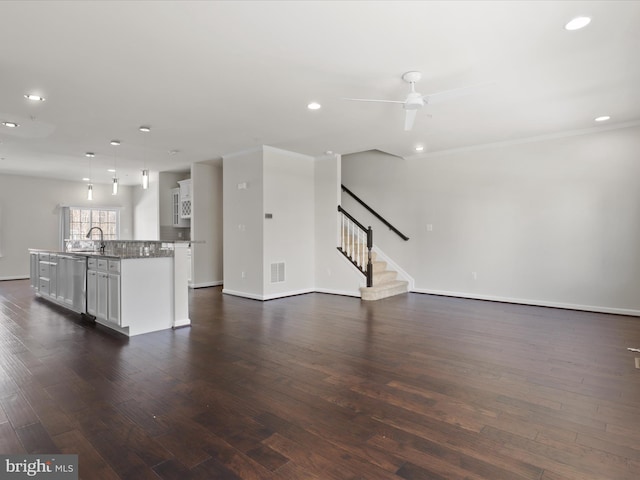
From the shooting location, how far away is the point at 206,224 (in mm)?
8203

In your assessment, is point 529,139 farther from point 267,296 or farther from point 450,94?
point 267,296

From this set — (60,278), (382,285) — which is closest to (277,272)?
(382,285)

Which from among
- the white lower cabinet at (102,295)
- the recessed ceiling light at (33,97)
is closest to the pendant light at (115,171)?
the recessed ceiling light at (33,97)

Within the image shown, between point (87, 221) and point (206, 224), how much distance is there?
4.94 m

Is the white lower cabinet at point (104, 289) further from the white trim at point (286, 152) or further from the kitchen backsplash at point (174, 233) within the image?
the kitchen backsplash at point (174, 233)

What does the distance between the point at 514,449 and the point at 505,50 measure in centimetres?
296

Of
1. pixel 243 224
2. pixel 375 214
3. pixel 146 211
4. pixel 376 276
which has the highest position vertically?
pixel 146 211

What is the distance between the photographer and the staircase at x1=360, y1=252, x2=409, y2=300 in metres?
6.49

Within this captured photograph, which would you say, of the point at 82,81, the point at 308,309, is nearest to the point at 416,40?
the point at 82,81

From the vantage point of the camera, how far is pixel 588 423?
7.46 ft

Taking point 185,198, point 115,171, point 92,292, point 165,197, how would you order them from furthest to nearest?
point 165,197 → point 115,171 → point 185,198 → point 92,292

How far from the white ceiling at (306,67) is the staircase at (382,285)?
2615 mm

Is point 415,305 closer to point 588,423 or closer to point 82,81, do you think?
point 588,423
